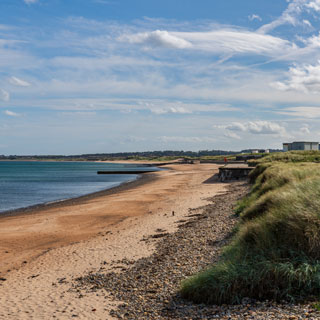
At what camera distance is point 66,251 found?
39.9 feet

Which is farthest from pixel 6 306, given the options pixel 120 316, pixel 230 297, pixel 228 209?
pixel 228 209

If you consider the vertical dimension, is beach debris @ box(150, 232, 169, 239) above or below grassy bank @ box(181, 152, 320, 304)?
below

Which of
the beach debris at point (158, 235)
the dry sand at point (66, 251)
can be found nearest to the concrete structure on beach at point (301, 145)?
the dry sand at point (66, 251)

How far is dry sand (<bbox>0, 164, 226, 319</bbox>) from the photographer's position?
735 cm

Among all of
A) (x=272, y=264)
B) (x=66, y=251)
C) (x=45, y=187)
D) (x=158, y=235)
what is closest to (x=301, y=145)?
(x=45, y=187)

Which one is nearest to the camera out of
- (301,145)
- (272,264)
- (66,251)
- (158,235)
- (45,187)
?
(272,264)

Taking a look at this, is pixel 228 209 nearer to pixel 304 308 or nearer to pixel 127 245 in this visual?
pixel 127 245

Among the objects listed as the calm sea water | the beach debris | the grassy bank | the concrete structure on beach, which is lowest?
the calm sea water

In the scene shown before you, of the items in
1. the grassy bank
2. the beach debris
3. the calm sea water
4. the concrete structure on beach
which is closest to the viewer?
the grassy bank

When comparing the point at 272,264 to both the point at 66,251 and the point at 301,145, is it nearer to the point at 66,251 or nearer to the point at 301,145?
the point at 66,251

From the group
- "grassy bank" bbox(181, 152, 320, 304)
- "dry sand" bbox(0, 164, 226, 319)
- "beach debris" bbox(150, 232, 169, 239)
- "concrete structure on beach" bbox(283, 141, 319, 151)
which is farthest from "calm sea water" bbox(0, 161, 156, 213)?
"concrete structure on beach" bbox(283, 141, 319, 151)

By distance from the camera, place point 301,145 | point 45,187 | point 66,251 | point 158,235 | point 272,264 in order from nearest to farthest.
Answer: point 272,264 < point 66,251 < point 158,235 < point 45,187 < point 301,145

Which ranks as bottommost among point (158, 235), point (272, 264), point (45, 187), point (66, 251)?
point (45, 187)

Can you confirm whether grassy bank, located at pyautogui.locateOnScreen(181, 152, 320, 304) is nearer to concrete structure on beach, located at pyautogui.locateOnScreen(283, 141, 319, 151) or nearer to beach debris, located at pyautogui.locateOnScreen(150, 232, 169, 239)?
beach debris, located at pyautogui.locateOnScreen(150, 232, 169, 239)
